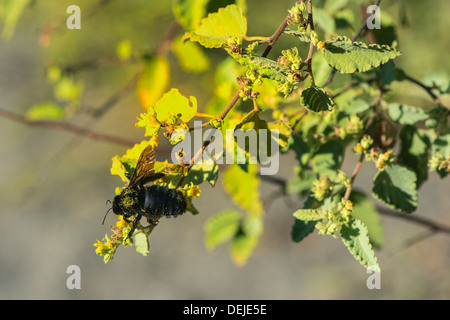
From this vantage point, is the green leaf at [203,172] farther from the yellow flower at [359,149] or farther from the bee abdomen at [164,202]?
the yellow flower at [359,149]

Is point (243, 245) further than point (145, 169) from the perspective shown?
Yes

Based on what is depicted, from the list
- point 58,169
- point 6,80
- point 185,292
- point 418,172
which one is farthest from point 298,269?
point 6,80

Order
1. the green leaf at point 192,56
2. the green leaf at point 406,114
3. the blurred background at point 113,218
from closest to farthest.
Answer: the green leaf at point 406,114 → the green leaf at point 192,56 → the blurred background at point 113,218

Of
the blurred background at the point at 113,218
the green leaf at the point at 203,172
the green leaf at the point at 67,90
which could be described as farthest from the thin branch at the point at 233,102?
the blurred background at the point at 113,218

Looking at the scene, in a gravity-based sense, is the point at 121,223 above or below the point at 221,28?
below

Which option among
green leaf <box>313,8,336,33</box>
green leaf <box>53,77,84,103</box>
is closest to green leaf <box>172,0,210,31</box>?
green leaf <box>313,8,336,33</box>

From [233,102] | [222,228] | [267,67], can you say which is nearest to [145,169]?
[233,102]

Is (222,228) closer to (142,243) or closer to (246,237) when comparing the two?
(246,237)
